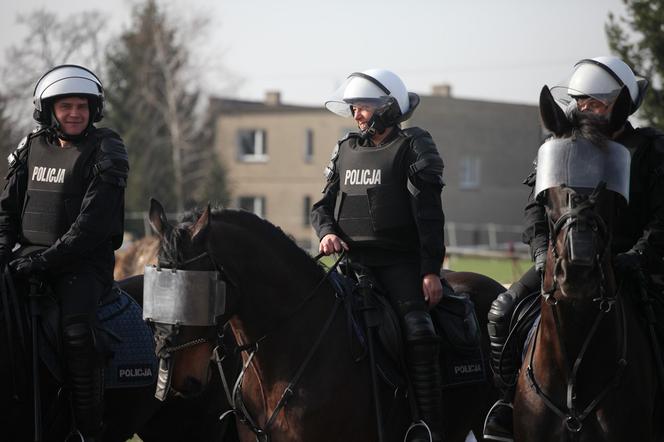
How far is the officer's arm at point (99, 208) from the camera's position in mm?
7262

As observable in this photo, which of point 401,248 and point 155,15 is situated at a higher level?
point 155,15

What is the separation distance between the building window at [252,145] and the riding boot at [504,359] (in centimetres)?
5632

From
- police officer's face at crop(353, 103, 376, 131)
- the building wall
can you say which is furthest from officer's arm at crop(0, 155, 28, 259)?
the building wall

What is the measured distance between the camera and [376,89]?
7.47 meters

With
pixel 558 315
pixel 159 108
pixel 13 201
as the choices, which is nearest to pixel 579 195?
pixel 558 315

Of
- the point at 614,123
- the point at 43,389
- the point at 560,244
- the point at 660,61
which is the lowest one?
the point at 43,389

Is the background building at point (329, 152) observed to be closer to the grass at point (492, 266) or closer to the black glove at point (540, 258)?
the grass at point (492, 266)

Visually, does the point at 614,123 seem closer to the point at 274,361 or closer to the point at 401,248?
the point at 401,248

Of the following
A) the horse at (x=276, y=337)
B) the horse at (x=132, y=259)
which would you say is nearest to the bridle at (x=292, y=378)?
the horse at (x=276, y=337)

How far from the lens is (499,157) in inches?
2559

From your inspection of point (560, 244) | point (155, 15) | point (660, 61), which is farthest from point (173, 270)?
point (155, 15)

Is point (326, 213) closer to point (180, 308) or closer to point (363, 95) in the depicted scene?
point (363, 95)

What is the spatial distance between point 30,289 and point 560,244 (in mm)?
3685

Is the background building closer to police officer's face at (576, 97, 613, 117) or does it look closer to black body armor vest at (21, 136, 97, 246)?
black body armor vest at (21, 136, 97, 246)
